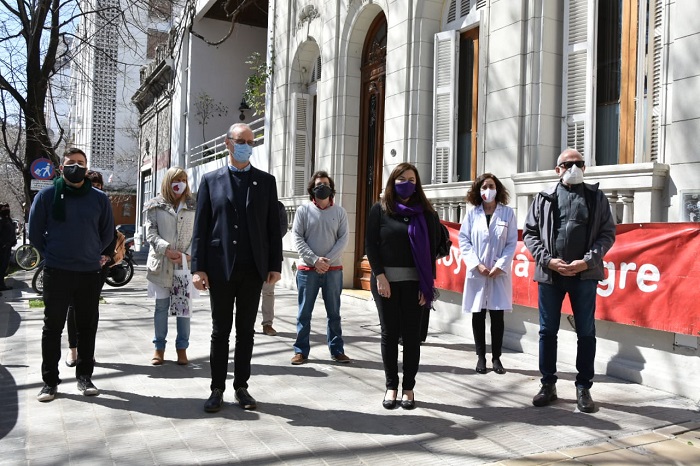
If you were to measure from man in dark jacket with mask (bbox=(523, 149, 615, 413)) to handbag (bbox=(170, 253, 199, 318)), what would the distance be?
3450 millimetres

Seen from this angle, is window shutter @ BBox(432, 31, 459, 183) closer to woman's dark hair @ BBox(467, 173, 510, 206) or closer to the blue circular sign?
woman's dark hair @ BBox(467, 173, 510, 206)

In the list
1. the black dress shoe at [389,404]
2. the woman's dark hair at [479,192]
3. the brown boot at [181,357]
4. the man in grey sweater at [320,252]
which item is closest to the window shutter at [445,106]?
the woman's dark hair at [479,192]

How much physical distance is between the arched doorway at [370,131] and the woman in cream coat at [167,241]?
5925 millimetres

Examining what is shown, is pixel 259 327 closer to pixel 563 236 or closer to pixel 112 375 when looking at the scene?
pixel 112 375

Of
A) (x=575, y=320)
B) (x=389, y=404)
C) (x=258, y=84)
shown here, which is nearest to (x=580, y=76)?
(x=575, y=320)

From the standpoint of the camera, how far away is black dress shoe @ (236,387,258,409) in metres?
5.00

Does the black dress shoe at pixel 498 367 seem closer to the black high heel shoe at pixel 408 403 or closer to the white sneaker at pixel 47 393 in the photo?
the black high heel shoe at pixel 408 403

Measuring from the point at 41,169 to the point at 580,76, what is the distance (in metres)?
13.4

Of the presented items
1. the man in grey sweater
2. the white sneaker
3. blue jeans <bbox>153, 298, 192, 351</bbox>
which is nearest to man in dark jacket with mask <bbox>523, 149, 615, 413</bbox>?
the man in grey sweater

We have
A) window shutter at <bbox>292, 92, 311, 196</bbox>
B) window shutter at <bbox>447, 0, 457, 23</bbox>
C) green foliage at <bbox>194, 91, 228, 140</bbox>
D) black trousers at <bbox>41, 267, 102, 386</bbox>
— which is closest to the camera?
black trousers at <bbox>41, 267, 102, 386</bbox>

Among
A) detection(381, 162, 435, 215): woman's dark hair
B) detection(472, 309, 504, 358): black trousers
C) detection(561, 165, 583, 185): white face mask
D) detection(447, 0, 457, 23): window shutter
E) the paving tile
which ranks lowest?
the paving tile

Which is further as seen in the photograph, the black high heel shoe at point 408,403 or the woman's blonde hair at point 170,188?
the woman's blonde hair at point 170,188

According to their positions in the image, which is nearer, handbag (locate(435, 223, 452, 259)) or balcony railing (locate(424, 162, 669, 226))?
handbag (locate(435, 223, 452, 259))

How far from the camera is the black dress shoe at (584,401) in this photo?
5082 millimetres
